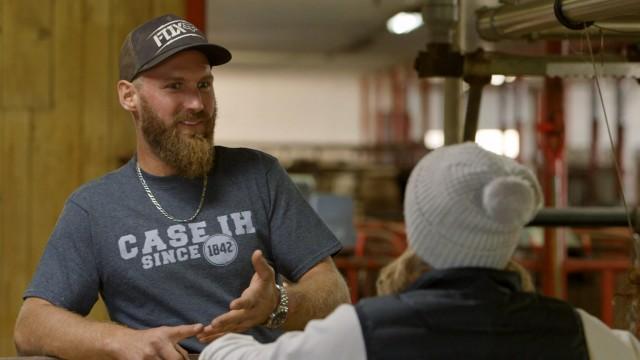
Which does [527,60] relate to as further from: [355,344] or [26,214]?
[26,214]

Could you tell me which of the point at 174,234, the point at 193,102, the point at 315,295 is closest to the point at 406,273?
the point at 315,295

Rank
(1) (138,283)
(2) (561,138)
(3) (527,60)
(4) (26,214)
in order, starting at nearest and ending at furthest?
(1) (138,283) < (3) (527,60) < (4) (26,214) < (2) (561,138)

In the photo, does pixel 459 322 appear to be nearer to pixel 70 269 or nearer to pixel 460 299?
pixel 460 299

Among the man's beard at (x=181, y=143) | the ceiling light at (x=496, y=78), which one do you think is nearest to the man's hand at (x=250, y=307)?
the man's beard at (x=181, y=143)

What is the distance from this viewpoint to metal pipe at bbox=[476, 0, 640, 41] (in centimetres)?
220

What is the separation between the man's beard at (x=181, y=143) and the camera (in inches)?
94.6

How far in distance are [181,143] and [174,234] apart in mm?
207

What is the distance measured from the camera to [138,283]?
7.66ft

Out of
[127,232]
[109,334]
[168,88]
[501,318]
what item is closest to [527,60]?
[168,88]

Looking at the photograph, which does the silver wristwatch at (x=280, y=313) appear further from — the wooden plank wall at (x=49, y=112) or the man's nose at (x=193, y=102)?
the wooden plank wall at (x=49, y=112)

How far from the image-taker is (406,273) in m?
1.56

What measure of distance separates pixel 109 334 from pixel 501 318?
3.14ft

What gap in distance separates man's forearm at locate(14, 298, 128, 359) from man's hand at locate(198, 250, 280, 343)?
0.22 m

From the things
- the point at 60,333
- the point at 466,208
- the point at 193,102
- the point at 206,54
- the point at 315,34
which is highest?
the point at 315,34
